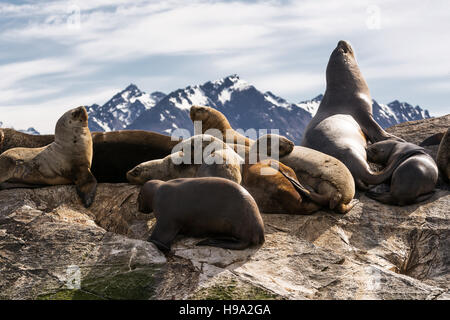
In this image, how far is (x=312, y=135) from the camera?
9.76 m

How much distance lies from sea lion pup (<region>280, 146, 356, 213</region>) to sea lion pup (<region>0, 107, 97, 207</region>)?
273cm

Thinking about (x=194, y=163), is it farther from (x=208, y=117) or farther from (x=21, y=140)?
(x=21, y=140)

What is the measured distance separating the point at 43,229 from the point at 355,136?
608 centimetres

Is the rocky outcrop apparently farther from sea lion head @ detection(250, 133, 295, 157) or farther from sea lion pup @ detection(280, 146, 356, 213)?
sea lion head @ detection(250, 133, 295, 157)

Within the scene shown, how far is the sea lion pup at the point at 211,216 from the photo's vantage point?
201 inches

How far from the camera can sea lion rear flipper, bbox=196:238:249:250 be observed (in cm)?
504

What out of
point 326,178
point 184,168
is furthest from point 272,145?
point 184,168

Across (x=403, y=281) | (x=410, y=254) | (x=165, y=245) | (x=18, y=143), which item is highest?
(x=18, y=143)

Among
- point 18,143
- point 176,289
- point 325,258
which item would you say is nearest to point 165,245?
point 176,289

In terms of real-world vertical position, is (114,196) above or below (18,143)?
below

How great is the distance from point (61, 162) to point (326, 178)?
3581 mm

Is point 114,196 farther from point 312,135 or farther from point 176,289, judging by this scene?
point 312,135

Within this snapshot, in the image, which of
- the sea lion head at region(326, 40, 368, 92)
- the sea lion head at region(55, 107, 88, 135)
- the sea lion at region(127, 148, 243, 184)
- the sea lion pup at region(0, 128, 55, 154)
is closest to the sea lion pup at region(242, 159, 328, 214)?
the sea lion at region(127, 148, 243, 184)
